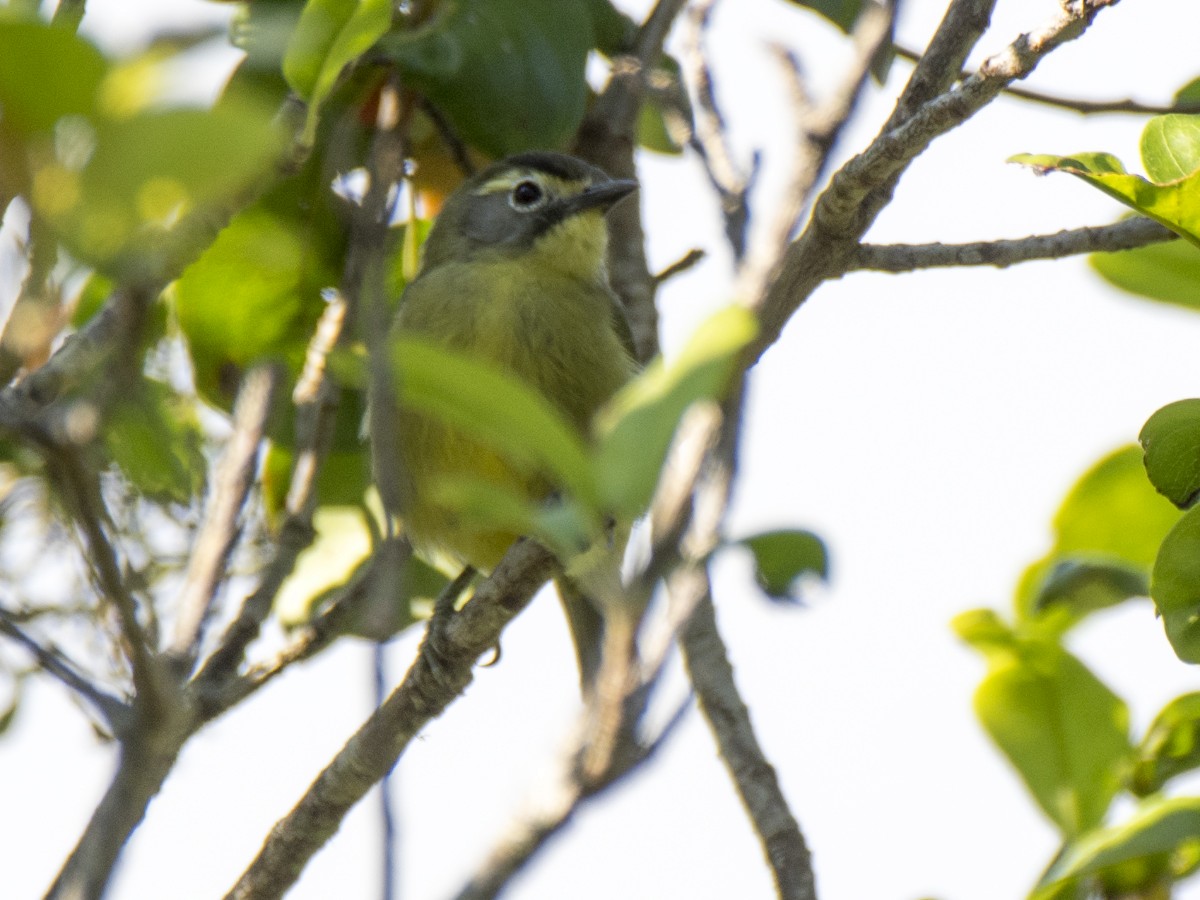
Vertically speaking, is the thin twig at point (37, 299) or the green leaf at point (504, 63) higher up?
the green leaf at point (504, 63)

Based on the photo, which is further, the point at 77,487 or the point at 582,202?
the point at 582,202

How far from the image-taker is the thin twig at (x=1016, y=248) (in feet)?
8.75

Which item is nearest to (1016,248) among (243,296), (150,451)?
(150,451)

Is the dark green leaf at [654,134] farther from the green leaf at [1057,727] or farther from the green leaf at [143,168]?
the green leaf at [143,168]

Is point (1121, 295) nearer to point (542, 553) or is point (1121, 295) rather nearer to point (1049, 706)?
point (1049, 706)

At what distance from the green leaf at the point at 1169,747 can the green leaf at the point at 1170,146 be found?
78 cm

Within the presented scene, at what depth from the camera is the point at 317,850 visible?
347 centimetres

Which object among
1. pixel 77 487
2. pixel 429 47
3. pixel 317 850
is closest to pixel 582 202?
pixel 429 47

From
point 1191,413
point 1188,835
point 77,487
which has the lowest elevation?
point 1188,835

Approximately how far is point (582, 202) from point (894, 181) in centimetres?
256

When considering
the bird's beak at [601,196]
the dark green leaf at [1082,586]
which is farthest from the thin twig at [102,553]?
the bird's beak at [601,196]

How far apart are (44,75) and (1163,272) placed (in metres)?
2.07

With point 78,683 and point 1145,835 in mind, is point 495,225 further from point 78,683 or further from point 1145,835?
point 78,683

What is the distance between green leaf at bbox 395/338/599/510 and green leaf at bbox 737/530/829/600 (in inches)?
8.9
